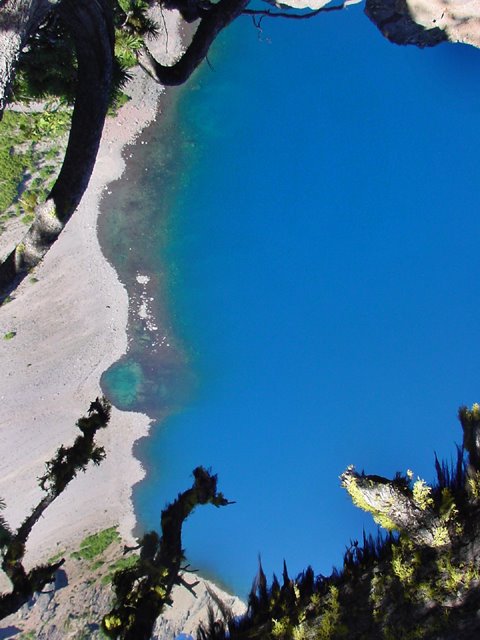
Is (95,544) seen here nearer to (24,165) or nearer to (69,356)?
(69,356)

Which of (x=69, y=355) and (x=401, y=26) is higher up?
(x=401, y=26)

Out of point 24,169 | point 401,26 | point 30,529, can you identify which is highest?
point 401,26

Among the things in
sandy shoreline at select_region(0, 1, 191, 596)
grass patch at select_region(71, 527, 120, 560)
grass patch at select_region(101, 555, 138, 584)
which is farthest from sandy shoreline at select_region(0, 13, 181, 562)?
grass patch at select_region(101, 555, 138, 584)

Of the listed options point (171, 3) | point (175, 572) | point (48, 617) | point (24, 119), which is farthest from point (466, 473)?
point (48, 617)

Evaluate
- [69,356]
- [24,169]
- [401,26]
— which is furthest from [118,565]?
[401,26]

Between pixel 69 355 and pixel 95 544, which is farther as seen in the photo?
pixel 95 544

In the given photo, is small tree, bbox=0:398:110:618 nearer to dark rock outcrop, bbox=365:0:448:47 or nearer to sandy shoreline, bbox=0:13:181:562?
sandy shoreline, bbox=0:13:181:562

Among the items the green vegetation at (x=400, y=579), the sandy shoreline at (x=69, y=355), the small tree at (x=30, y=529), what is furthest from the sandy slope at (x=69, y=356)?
the green vegetation at (x=400, y=579)

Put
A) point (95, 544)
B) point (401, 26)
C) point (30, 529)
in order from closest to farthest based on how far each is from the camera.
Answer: point (30, 529) → point (401, 26) → point (95, 544)

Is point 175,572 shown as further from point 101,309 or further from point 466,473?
point 101,309

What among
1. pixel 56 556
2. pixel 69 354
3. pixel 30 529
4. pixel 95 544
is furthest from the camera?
pixel 95 544
